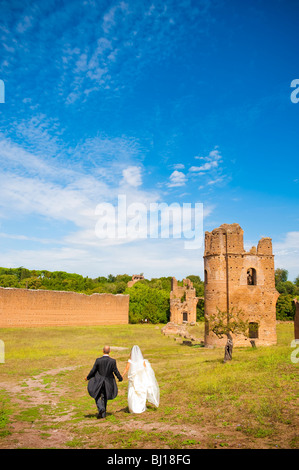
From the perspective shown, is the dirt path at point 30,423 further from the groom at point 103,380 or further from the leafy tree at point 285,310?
the leafy tree at point 285,310

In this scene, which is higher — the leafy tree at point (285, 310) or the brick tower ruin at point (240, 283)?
the brick tower ruin at point (240, 283)

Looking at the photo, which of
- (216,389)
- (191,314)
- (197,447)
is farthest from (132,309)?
(197,447)

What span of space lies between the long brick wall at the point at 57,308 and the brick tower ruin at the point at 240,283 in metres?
21.7

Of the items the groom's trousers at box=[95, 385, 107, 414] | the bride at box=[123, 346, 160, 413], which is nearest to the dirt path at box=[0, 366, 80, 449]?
the groom's trousers at box=[95, 385, 107, 414]

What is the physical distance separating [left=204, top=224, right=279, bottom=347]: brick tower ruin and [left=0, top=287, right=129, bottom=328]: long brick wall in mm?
21664

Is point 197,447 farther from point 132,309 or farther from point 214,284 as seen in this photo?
point 132,309

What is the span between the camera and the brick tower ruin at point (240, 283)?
27.1m

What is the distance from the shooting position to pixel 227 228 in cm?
2772

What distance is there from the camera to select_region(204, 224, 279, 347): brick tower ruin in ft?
88.8

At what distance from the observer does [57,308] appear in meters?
41.8

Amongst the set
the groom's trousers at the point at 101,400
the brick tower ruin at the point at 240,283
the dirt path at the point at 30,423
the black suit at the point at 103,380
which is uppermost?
the brick tower ruin at the point at 240,283

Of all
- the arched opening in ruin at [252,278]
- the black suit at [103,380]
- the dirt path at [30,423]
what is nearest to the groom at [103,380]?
the black suit at [103,380]

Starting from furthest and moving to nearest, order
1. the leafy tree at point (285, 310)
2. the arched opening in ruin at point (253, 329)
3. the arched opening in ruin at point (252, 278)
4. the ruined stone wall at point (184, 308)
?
the ruined stone wall at point (184, 308), the leafy tree at point (285, 310), the arched opening in ruin at point (252, 278), the arched opening in ruin at point (253, 329)
